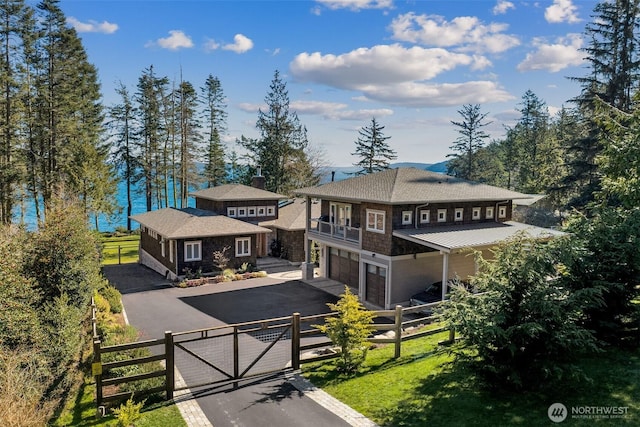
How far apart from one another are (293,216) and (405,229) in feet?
45.6

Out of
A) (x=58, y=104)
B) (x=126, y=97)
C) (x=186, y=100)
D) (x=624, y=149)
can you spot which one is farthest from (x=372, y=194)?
(x=126, y=97)

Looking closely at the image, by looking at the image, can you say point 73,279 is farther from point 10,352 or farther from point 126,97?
point 126,97

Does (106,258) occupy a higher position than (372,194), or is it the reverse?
(372,194)

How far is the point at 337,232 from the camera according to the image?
23.5 m

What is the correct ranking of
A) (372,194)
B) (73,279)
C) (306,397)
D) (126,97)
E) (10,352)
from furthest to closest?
(126,97), (372,194), (73,279), (306,397), (10,352)

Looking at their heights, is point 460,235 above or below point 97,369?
above

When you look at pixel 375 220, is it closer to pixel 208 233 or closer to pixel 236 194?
pixel 208 233

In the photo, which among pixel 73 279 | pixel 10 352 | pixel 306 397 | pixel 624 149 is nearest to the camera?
pixel 10 352

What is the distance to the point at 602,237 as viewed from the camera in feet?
32.6

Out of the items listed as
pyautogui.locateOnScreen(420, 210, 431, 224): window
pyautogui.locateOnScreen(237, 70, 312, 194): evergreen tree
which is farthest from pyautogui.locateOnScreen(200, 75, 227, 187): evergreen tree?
pyautogui.locateOnScreen(420, 210, 431, 224): window

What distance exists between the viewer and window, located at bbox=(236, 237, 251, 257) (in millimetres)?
27203

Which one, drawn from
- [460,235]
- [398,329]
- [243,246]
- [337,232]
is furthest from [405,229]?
[243,246]

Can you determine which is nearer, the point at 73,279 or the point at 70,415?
the point at 70,415

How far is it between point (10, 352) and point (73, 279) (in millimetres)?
5567
